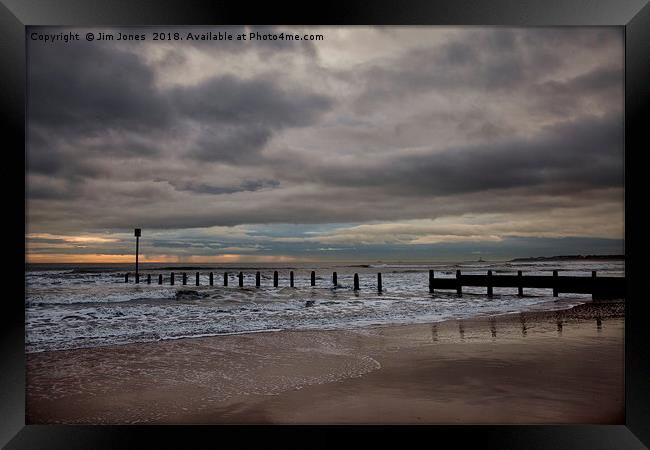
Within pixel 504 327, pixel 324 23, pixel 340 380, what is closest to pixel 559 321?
pixel 504 327

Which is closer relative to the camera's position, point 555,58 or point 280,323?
point 555,58

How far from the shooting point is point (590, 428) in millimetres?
3305

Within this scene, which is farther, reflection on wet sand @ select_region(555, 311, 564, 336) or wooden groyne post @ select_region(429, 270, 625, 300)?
wooden groyne post @ select_region(429, 270, 625, 300)

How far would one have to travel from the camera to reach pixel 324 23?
138 inches

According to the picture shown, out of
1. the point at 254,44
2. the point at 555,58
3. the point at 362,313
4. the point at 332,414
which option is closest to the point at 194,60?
the point at 254,44

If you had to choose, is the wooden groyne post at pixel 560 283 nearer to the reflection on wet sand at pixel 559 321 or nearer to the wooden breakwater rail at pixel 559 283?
the wooden breakwater rail at pixel 559 283

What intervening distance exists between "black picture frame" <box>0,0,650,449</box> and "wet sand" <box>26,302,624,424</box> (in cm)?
42

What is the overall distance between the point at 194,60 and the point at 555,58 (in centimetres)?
569

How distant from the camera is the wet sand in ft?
12.6

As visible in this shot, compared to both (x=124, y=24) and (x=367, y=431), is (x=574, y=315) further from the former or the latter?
(x=124, y=24)

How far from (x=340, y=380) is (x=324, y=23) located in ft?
11.0

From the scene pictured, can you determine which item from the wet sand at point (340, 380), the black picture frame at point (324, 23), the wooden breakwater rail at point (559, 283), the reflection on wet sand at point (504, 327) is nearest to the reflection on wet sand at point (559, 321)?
the reflection on wet sand at point (504, 327)

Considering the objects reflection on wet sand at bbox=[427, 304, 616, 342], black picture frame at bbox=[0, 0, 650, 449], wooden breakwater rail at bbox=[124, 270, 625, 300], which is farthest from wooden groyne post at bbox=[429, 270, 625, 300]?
black picture frame at bbox=[0, 0, 650, 449]

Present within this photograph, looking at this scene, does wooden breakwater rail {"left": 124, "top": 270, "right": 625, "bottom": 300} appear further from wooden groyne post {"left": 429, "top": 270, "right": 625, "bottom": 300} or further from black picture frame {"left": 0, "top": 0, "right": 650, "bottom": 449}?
black picture frame {"left": 0, "top": 0, "right": 650, "bottom": 449}
